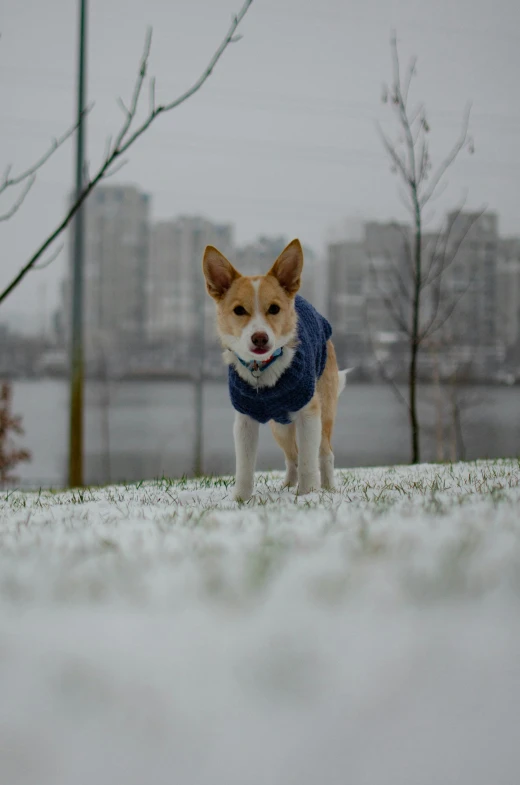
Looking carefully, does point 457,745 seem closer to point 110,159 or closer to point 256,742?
point 256,742

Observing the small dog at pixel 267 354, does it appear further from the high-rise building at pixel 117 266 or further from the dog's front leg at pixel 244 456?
the high-rise building at pixel 117 266

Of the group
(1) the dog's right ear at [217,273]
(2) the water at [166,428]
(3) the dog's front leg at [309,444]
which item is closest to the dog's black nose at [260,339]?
(1) the dog's right ear at [217,273]

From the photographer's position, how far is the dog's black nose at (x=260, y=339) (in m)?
3.42

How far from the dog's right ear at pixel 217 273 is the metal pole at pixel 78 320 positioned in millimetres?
6092

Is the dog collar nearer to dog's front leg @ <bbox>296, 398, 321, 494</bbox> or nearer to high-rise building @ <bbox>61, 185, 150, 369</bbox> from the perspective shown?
dog's front leg @ <bbox>296, 398, 321, 494</bbox>

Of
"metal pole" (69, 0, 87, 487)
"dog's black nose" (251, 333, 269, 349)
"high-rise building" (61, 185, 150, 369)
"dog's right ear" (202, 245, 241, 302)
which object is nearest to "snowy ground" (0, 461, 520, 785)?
"dog's black nose" (251, 333, 269, 349)

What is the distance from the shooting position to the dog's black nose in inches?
135

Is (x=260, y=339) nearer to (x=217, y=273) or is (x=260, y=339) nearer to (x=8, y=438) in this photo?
(x=217, y=273)

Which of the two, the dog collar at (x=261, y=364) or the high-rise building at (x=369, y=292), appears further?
the high-rise building at (x=369, y=292)

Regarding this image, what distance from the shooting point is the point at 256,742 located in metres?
1.34

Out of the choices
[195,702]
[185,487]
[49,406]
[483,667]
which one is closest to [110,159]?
[195,702]

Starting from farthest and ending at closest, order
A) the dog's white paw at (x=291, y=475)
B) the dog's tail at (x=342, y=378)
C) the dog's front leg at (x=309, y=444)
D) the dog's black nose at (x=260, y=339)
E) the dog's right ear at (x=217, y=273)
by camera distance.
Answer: the dog's tail at (x=342, y=378) → the dog's white paw at (x=291, y=475) → the dog's front leg at (x=309, y=444) → the dog's right ear at (x=217, y=273) → the dog's black nose at (x=260, y=339)

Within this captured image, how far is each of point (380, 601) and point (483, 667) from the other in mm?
301

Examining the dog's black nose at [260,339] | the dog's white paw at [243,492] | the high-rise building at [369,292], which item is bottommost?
the dog's white paw at [243,492]
